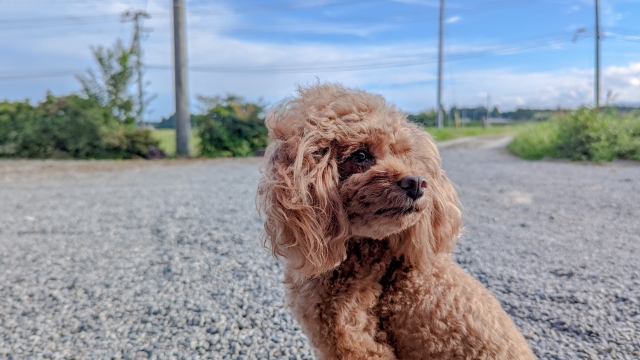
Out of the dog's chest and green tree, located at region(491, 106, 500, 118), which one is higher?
green tree, located at region(491, 106, 500, 118)

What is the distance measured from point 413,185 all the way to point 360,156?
0.28m

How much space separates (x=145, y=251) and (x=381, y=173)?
3.65 m

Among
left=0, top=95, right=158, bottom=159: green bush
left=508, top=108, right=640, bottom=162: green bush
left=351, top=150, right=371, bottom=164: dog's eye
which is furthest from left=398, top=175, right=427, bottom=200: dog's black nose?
left=0, top=95, right=158, bottom=159: green bush

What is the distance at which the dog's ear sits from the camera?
1.64 meters

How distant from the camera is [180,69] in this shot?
15062 mm

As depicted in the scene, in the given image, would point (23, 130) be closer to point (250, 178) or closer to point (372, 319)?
point (250, 178)

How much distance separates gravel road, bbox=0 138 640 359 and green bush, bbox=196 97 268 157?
780 cm

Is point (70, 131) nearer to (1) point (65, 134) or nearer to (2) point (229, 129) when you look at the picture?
(1) point (65, 134)

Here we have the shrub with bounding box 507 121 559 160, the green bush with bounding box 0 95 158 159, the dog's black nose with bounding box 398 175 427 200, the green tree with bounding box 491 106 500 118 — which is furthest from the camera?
the green tree with bounding box 491 106 500 118

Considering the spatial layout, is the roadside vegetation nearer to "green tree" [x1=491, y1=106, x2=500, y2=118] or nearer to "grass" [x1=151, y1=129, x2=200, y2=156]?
"grass" [x1=151, y1=129, x2=200, y2=156]

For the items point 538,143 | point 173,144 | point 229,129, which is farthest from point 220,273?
point 173,144

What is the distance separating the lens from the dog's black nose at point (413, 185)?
4.99ft

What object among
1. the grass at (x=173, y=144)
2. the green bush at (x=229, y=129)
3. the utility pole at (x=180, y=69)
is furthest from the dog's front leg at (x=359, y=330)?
the grass at (x=173, y=144)

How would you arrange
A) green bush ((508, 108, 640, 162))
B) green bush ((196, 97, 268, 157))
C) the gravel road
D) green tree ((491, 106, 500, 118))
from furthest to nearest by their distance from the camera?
green tree ((491, 106, 500, 118)), green bush ((196, 97, 268, 157)), green bush ((508, 108, 640, 162)), the gravel road
